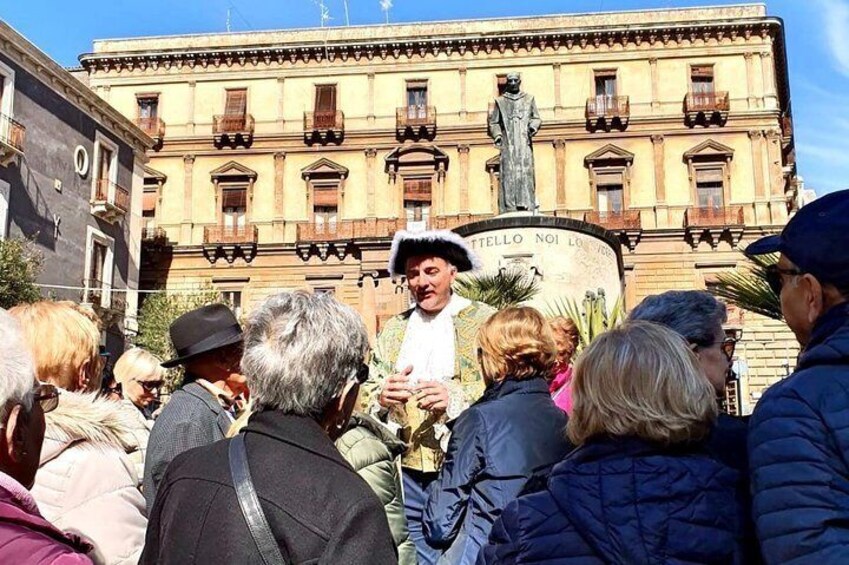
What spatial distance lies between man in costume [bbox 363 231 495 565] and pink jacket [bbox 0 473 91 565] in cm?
194

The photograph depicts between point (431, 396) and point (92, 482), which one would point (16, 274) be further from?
point (92, 482)

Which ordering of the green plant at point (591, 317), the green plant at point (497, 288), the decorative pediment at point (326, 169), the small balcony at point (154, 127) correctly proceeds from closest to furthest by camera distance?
1. the green plant at point (591, 317)
2. the green plant at point (497, 288)
3. the decorative pediment at point (326, 169)
4. the small balcony at point (154, 127)

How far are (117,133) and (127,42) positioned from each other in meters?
8.16

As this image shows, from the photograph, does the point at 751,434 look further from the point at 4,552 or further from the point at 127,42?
the point at 127,42

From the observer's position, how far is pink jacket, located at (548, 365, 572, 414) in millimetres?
4461

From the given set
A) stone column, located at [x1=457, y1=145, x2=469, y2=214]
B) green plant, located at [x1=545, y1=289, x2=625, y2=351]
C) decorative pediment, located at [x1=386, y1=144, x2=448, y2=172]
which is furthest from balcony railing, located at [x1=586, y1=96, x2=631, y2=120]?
green plant, located at [x1=545, y1=289, x2=625, y2=351]

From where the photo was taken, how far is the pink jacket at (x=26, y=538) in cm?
143

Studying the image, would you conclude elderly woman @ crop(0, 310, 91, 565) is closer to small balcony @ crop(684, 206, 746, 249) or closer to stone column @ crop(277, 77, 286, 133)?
small balcony @ crop(684, 206, 746, 249)

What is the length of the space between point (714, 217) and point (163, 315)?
19839mm

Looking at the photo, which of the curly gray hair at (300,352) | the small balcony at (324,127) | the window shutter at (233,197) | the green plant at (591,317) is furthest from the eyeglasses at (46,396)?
the window shutter at (233,197)

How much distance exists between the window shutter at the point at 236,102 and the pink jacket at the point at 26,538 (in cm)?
3375

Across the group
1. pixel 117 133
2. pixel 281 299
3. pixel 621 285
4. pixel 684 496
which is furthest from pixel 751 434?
pixel 117 133

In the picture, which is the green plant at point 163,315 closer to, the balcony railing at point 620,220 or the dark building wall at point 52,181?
the dark building wall at point 52,181

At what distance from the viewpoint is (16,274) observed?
809 inches
